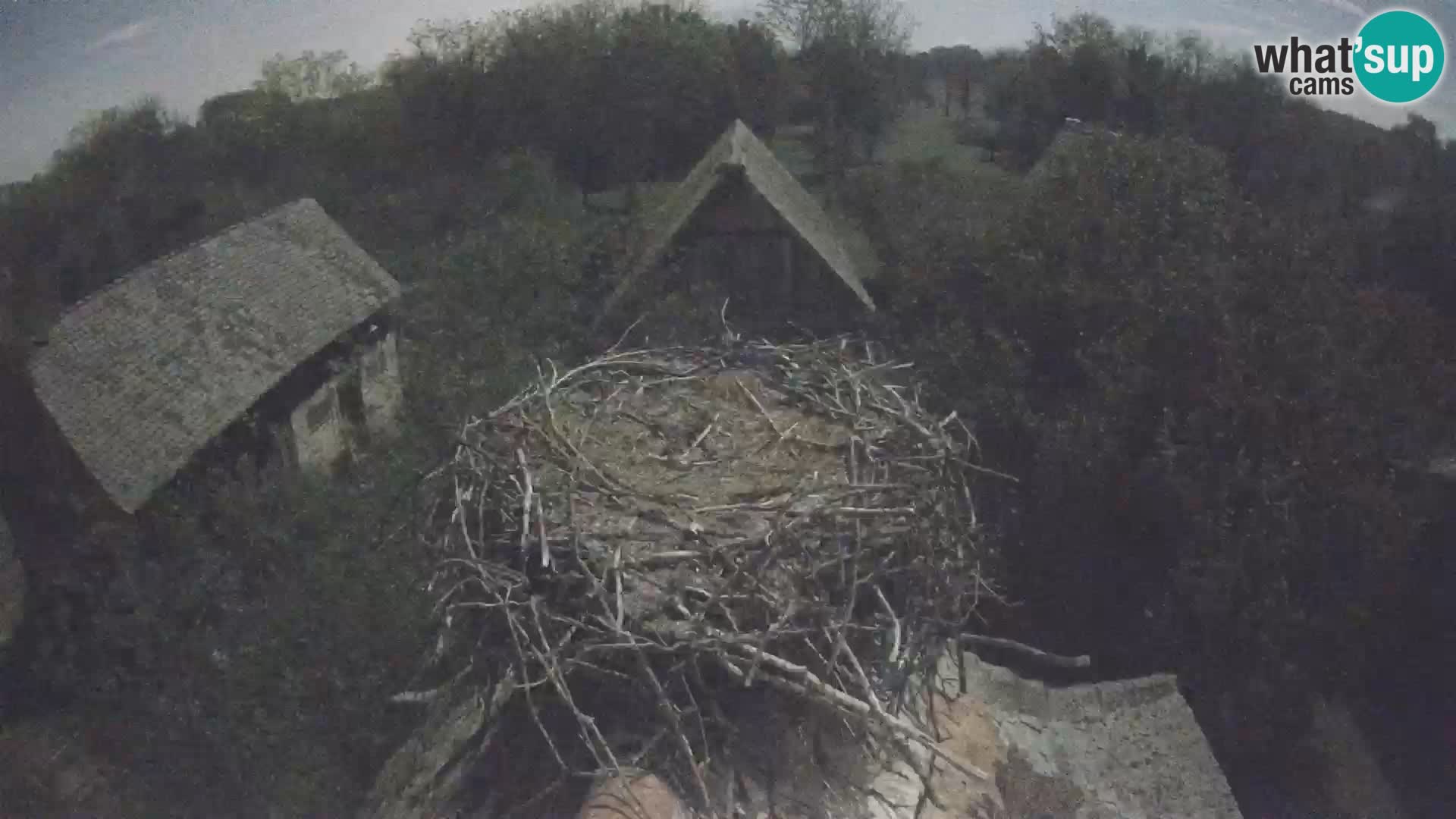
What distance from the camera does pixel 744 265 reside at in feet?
29.7

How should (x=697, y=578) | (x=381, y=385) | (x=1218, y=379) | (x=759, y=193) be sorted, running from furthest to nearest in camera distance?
1. (x=381, y=385)
2. (x=759, y=193)
3. (x=1218, y=379)
4. (x=697, y=578)

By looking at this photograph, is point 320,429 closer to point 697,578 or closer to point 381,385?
point 381,385

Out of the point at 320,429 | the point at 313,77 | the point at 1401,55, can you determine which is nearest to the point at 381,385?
the point at 320,429

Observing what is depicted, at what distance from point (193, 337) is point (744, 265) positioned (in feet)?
14.4

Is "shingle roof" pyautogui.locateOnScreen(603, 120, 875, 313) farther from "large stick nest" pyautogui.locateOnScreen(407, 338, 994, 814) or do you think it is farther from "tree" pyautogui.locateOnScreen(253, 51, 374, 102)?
"large stick nest" pyautogui.locateOnScreen(407, 338, 994, 814)

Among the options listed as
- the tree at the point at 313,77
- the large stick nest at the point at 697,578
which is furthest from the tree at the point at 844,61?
the large stick nest at the point at 697,578

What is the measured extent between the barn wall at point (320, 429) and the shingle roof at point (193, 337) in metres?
0.36

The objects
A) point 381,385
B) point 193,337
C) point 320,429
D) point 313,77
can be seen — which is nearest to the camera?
point 313,77

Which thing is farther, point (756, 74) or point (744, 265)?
point (756, 74)

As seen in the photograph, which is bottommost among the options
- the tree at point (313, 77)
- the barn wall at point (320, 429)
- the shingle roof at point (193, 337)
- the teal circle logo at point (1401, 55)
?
the barn wall at point (320, 429)

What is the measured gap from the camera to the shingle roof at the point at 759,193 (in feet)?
29.3

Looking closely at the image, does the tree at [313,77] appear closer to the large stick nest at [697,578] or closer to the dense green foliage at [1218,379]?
the large stick nest at [697,578]

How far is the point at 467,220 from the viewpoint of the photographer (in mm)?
10461

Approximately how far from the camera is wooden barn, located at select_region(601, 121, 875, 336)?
885 centimetres
